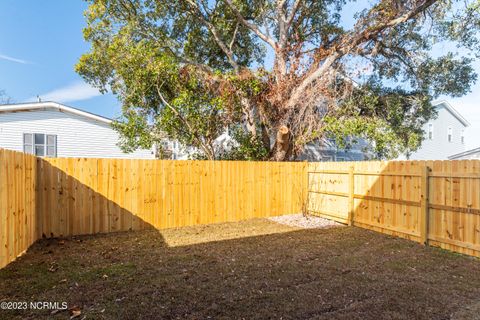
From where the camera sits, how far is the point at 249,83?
9211 millimetres

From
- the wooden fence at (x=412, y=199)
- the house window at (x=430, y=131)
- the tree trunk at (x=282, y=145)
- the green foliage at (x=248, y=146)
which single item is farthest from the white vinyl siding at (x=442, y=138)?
the wooden fence at (x=412, y=199)

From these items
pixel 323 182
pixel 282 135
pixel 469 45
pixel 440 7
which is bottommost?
pixel 323 182

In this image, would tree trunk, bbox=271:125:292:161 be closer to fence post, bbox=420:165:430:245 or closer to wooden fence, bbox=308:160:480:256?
wooden fence, bbox=308:160:480:256

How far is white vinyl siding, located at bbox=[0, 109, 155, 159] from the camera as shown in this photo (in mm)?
11359

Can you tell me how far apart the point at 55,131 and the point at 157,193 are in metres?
8.13

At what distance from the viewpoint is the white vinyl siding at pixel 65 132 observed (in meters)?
11.4

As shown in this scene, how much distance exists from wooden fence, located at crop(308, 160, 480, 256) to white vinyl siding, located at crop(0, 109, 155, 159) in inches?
361

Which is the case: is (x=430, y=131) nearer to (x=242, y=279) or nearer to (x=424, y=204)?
(x=424, y=204)

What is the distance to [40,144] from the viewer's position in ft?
38.8

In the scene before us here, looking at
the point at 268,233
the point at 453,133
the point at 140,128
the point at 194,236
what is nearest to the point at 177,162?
the point at 194,236

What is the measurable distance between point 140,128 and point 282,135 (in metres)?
4.51

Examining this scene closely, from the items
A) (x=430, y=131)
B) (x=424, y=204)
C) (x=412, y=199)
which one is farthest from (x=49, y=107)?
(x=430, y=131)

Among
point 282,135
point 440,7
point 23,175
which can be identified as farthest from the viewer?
point 440,7

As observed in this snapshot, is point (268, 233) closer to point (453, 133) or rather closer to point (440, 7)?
point (440, 7)
